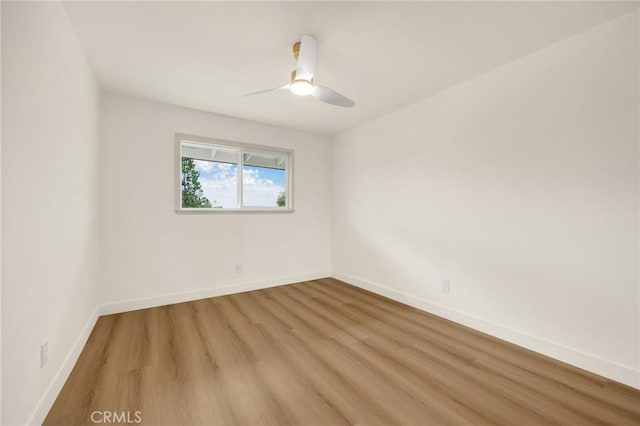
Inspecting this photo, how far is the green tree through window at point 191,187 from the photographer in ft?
11.1

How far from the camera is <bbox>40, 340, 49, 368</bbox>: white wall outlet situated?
1.35 metres

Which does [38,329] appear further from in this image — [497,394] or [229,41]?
[497,394]

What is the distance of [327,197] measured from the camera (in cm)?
442

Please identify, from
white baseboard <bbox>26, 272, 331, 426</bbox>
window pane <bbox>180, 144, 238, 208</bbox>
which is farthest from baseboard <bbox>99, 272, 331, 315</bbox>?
window pane <bbox>180, 144, 238, 208</bbox>

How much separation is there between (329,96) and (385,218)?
185 cm

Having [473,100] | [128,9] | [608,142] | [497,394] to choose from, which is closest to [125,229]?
[128,9]

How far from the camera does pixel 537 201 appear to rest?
2.09 meters

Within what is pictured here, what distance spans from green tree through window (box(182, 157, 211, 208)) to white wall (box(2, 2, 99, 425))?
4.32 feet

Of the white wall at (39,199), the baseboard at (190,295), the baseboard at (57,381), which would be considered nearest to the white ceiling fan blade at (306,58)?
the white wall at (39,199)

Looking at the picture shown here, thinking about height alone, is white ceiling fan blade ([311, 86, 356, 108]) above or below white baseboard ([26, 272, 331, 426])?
above

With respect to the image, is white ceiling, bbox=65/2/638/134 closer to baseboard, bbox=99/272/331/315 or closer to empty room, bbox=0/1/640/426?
empty room, bbox=0/1/640/426

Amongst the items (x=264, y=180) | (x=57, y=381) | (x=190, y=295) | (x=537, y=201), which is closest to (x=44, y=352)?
(x=57, y=381)

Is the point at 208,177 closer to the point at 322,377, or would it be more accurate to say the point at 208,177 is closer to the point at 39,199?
the point at 39,199

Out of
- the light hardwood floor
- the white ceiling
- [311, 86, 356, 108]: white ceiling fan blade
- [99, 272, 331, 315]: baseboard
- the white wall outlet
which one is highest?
the white ceiling
